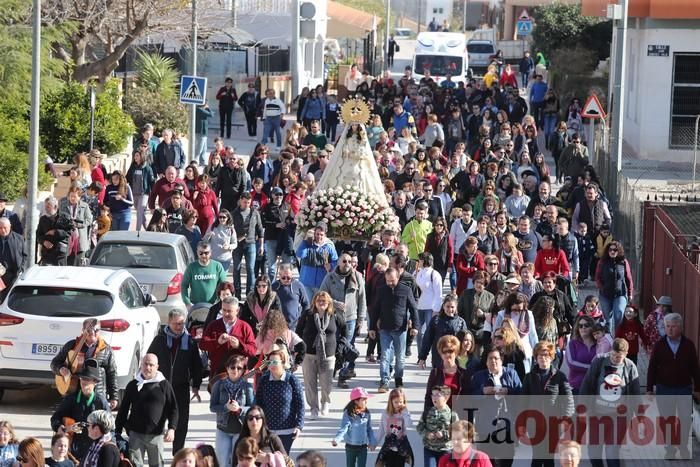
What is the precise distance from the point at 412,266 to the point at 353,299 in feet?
4.61

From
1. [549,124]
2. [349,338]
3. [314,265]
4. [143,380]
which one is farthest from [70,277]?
[549,124]

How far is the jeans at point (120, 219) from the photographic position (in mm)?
23719

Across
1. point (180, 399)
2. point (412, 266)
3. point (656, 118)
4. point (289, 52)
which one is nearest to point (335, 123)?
point (656, 118)

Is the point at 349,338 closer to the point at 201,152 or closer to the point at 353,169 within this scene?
the point at 353,169

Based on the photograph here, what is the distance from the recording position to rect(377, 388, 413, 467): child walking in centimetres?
1253

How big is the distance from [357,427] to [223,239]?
8467 mm

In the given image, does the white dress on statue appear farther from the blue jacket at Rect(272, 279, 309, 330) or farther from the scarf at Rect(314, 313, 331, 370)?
the scarf at Rect(314, 313, 331, 370)

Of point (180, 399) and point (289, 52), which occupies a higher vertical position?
point (289, 52)

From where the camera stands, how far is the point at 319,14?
55750 millimetres

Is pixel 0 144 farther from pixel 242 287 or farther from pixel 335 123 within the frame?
pixel 335 123

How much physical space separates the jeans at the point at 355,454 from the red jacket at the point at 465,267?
6.16m

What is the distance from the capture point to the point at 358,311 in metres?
17.8

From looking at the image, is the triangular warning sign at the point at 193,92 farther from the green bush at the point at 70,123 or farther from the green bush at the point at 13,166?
the green bush at the point at 13,166

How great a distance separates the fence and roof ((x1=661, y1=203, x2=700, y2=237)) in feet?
5.93
